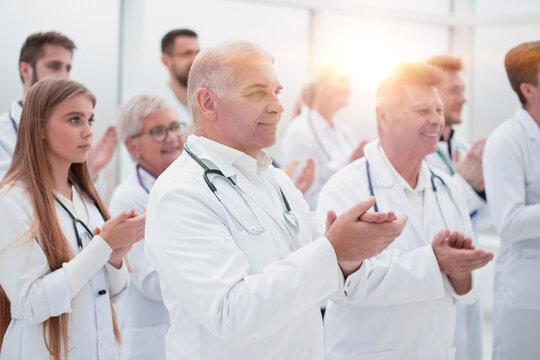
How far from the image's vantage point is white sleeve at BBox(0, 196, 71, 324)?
1823 millimetres

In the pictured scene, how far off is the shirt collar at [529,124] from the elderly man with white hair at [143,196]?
4.76 ft

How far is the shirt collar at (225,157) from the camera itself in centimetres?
151

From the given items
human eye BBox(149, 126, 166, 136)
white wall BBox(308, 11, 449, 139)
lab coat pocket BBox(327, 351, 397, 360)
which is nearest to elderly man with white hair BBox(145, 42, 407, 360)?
lab coat pocket BBox(327, 351, 397, 360)

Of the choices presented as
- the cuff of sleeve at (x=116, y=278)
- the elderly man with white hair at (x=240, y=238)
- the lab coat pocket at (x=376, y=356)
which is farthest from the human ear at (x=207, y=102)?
the lab coat pocket at (x=376, y=356)

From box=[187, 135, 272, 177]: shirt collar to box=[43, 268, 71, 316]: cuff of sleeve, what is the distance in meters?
0.64

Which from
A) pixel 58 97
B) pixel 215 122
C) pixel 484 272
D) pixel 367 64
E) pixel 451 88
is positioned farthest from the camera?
pixel 367 64

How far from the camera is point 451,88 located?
3057 millimetres

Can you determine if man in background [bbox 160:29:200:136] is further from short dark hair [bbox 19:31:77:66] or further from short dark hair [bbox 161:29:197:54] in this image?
short dark hair [bbox 19:31:77:66]

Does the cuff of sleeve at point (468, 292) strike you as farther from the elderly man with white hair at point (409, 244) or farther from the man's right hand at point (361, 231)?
the man's right hand at point (361, 231)

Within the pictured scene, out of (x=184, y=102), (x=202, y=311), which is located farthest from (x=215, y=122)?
(x=184, y=102)

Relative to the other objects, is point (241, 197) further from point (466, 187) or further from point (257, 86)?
point (466, 187)

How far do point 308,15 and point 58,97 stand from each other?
3.23 metres

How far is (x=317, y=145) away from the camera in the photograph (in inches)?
160

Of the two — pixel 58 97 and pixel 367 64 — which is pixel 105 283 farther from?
pixel 367 64
